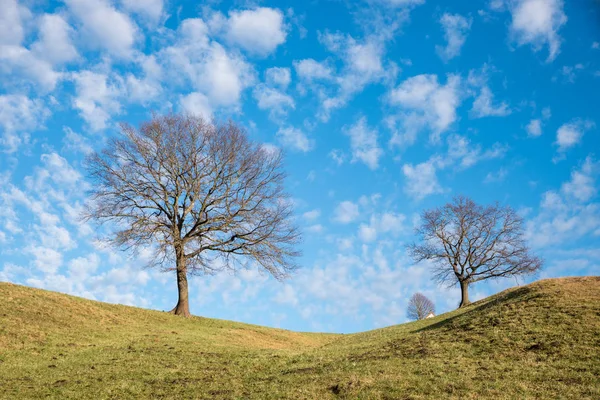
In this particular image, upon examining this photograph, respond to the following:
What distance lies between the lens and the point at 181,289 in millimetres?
37531

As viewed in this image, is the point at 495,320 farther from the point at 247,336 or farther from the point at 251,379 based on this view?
the point at 247,336

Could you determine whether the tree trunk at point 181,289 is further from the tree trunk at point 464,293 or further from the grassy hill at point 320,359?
the tree trunk at point 464,293

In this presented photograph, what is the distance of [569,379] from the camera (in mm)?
13883

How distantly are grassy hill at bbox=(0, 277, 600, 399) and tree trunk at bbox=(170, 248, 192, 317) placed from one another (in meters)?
7.33

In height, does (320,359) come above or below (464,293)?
below

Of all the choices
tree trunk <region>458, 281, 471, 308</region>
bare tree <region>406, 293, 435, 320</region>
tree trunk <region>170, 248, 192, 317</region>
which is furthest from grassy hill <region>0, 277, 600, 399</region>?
bare tree <region>406, 293, 435, 320</region>

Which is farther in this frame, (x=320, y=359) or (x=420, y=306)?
(x=420, y=306)

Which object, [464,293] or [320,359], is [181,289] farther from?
[464,293]

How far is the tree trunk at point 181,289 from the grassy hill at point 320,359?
24.1 feet

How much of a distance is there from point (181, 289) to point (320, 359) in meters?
20.5

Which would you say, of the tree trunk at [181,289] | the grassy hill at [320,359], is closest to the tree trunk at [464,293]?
the grassy hill at [320,359]

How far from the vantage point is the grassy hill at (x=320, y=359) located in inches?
547

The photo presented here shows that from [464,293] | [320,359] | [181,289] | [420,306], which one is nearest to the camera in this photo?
[320,359]

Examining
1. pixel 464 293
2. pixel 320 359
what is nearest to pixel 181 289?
pixel 320 359
